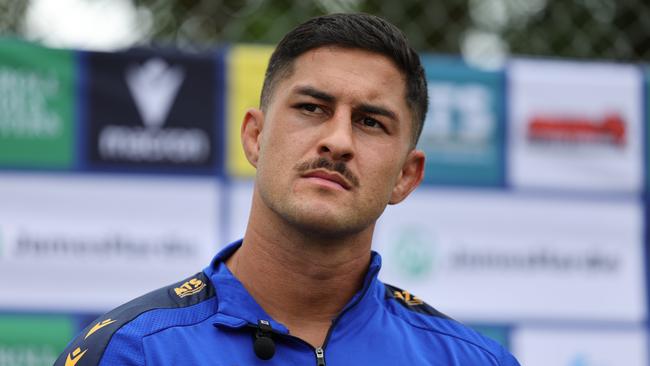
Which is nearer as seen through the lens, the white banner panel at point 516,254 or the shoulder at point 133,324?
the shoulder at point 133,324

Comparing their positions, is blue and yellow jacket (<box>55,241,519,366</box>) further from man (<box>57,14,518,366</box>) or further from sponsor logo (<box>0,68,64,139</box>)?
sponsor logo (<box>0,68,64,139</box>)

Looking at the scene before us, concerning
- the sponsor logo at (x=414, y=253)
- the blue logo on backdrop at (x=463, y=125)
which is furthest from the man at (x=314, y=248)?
the blue logo on backdrop at (x=463, y=125)

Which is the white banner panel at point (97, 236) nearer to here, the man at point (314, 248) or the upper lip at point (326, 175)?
the man at point (314, 248)

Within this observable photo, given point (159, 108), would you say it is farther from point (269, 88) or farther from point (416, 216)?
point (269, 88)

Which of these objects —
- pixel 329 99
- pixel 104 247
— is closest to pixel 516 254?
pixel 104 247

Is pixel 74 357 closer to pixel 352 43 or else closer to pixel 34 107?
pixel 352 43

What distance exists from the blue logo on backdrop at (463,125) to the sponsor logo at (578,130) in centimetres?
17

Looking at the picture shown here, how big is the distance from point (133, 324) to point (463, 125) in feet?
8.06

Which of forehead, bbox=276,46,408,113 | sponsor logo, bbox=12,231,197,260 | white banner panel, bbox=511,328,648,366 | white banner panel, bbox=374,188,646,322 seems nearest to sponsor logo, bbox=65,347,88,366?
forehead, bbox=276,46,408,113

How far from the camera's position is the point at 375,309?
1.97 metres

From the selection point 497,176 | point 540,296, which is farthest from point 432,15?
point 540,296

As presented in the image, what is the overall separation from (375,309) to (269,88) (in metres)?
0.49

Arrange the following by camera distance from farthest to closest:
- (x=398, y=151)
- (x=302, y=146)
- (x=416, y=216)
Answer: (x=416, y=216) → (x=398, y=151) → (x=302, y=146)

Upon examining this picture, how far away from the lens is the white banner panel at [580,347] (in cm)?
398
